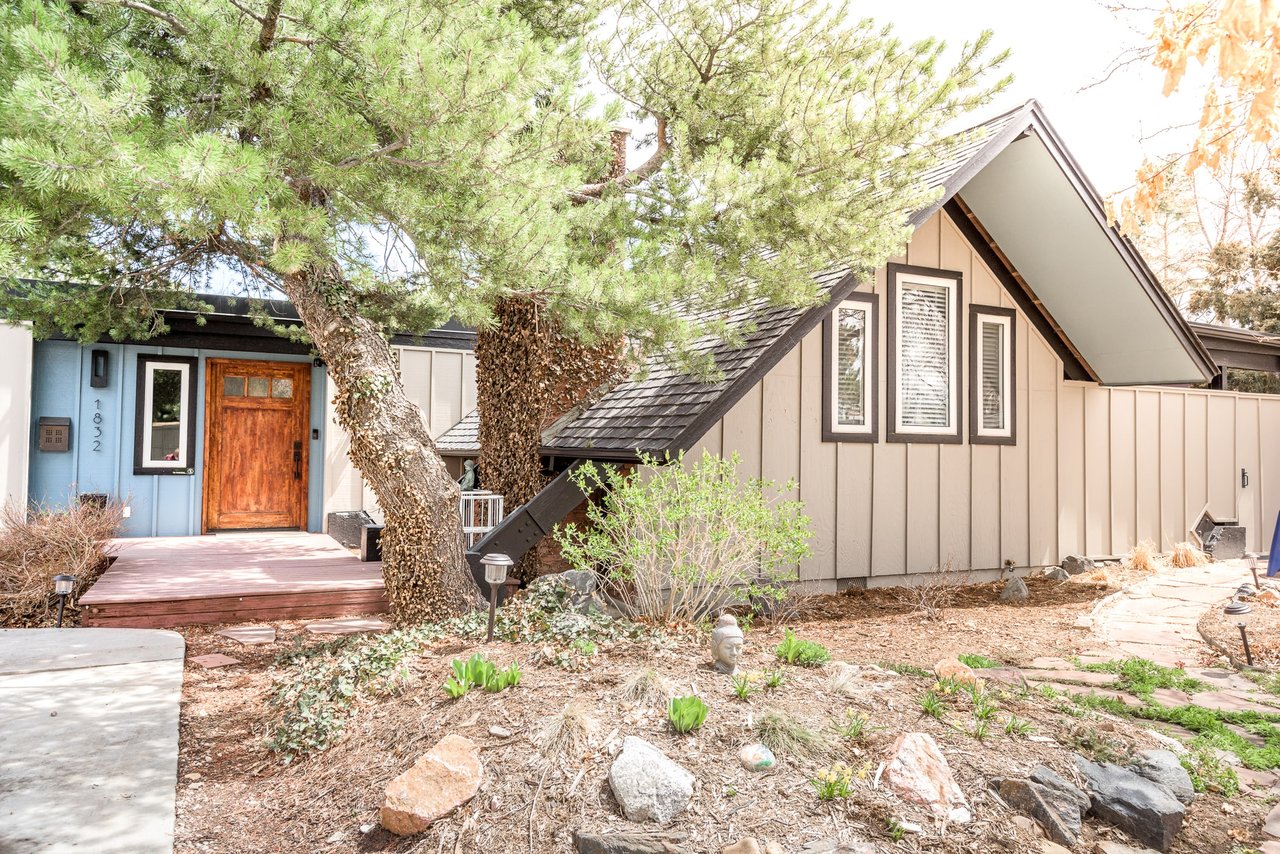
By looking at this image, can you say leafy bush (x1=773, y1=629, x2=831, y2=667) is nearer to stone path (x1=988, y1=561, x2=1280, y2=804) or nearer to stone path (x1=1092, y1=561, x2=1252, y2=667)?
stone path (x1=988, y1=561, x2=1280, y2=804)

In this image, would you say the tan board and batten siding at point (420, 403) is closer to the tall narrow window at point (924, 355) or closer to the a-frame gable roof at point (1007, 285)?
the a-frame gable roof at point (1007, 285)

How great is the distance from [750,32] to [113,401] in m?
8.40

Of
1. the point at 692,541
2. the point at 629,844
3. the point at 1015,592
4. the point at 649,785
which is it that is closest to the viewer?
the point at 629,844

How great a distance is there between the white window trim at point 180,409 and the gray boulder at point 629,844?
929 cm

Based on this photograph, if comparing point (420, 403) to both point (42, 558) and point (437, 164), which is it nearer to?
point (42, 558)

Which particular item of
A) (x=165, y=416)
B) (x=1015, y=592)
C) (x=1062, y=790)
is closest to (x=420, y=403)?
(x=165, y=416)

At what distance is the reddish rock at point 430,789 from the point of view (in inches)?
114

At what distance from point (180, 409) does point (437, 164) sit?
7562 mm

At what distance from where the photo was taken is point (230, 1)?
4.14 metres

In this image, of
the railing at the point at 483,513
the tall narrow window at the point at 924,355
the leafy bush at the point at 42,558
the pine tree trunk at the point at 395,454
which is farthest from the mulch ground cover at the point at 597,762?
the tall narrow window at the point at 924,355

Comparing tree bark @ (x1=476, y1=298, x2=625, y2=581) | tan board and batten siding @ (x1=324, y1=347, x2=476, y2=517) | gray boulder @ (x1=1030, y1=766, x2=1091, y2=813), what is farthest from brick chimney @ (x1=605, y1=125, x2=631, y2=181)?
gray boulder @ (x1=1030, y1=766, x2=1091, y2=813)

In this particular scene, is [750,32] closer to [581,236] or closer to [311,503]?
[581,236]

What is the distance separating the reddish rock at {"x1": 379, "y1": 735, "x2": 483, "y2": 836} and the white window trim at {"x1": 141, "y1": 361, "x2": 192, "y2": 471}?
338 inches

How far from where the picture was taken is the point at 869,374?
306 inches
